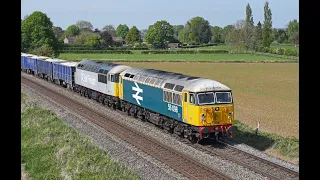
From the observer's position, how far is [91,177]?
1509 centimetres

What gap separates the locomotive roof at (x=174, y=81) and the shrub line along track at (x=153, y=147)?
2978mm

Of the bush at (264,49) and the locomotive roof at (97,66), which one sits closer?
the locomotive roof at (97,66)

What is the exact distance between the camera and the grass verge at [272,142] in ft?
66.1

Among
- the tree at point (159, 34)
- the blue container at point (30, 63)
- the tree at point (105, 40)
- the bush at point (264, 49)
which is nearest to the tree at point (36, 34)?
the blue container at point (30, 63)

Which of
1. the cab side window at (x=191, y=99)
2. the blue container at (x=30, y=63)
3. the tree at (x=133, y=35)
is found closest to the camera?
the cab side window at (x=191, y=99)

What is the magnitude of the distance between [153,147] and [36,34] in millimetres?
92312

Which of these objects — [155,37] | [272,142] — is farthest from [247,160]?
[155,37]

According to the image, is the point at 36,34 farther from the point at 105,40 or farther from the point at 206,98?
the point at 206,98

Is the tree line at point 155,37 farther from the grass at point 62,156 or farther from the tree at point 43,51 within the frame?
the grass at point 62,156

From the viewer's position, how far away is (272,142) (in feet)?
73.6

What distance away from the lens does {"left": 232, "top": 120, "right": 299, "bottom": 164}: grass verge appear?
20.1m
